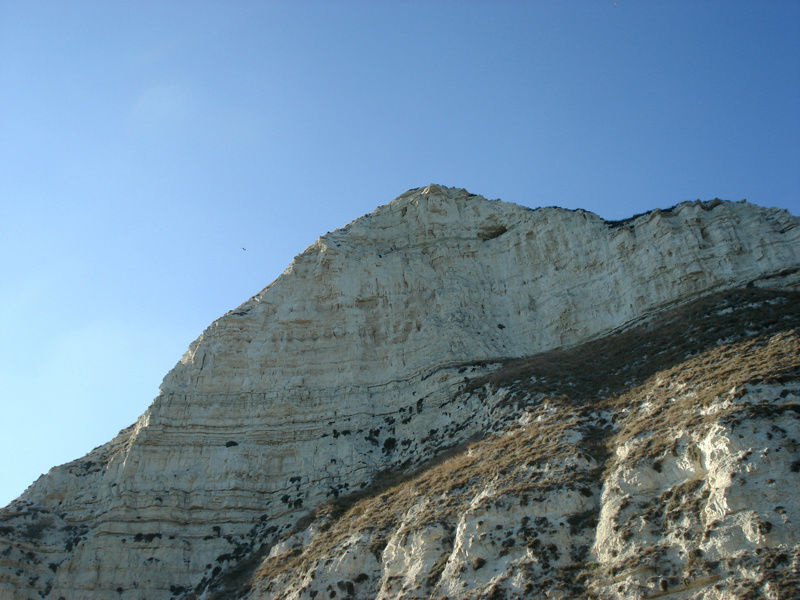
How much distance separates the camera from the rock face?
21.6 metres

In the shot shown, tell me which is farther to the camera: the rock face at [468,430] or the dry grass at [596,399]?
the dry grass at [596,399]

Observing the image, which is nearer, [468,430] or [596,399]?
[596,399]

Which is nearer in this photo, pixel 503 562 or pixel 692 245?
pixel 503 562

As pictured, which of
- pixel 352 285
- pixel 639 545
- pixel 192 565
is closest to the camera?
pixel 639 545

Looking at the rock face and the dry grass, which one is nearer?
the rock face

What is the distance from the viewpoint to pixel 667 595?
18750 mm

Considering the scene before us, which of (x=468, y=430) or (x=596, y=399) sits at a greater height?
(x=468, y=430)

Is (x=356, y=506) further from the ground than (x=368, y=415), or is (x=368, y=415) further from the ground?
(x=368, y=415)

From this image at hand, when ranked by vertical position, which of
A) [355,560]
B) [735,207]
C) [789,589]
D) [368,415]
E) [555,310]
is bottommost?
[789,589]

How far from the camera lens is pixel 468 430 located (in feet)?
117

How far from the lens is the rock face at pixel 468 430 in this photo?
70.8 feet

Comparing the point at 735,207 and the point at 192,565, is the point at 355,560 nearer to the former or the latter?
the point at 192,565

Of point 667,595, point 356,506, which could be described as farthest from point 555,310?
point 667,595

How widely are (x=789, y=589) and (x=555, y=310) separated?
93.0ft
